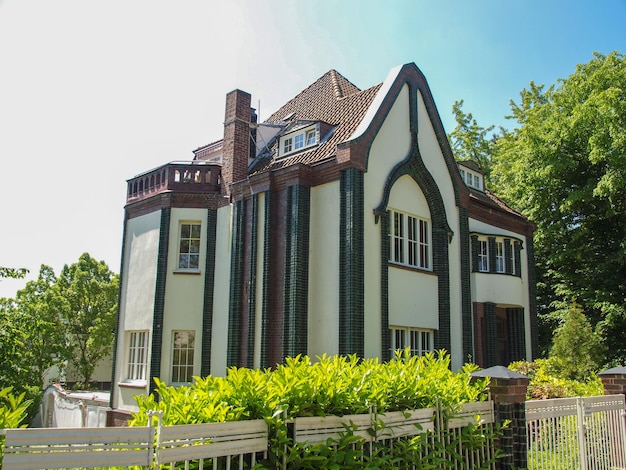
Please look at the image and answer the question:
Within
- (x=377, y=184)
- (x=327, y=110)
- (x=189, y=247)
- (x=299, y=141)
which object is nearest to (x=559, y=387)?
(x=377, y=184)

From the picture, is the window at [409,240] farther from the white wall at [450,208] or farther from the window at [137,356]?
the window at [137,356]

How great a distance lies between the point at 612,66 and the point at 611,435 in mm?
24431

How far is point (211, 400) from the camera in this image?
553 cm

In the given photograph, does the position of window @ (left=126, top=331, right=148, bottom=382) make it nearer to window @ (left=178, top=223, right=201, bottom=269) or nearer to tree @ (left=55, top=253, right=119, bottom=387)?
window @ (left=178, top=223, right=201, bottom=269)

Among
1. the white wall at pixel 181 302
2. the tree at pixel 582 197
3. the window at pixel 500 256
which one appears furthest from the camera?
the tree at pixel 582 197

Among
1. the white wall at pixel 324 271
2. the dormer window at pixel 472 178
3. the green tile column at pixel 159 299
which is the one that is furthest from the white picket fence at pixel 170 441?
the dormer window at pixel 472 178

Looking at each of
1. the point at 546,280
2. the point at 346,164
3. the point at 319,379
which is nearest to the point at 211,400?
the point at 319,379

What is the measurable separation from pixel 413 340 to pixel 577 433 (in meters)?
8.61

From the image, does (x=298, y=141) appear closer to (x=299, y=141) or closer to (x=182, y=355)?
(x=299, y=141)

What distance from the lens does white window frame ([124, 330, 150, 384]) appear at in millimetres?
18812

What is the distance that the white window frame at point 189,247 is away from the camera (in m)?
19.2

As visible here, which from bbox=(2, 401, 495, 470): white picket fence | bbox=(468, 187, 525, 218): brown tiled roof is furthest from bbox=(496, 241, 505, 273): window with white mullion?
bbox=(2, 401, 495, 470): white picket fence

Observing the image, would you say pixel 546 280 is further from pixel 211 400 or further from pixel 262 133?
pixel 211 400

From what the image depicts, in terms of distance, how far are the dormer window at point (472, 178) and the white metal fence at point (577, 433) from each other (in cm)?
1603
